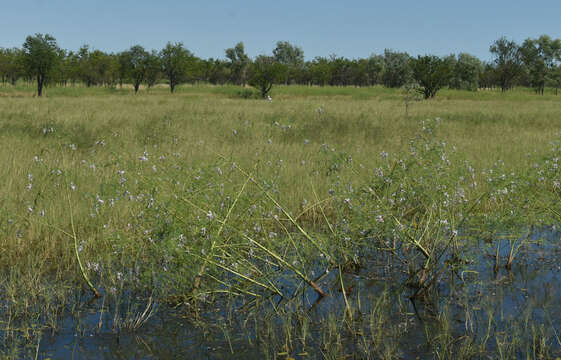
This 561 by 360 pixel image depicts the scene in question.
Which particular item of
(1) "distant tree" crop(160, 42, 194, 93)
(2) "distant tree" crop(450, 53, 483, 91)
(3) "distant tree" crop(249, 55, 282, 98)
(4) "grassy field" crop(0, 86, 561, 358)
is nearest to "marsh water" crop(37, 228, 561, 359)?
A: (4) "grassy field" crop(0, 86, 561, 358)

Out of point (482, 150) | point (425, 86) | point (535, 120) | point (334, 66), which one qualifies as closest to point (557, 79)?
point (334, 66)

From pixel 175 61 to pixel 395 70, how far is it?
41.7 metres

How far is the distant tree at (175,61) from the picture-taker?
219ft

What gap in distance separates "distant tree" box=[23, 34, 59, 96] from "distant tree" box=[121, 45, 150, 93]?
1671cm

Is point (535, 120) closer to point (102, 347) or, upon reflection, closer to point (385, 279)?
point (385, 279)

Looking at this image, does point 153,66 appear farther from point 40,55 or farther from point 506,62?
point 506,62

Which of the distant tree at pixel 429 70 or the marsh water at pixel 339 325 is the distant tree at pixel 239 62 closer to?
the distant tree at pixel 429 70

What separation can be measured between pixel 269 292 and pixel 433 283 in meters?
1.60

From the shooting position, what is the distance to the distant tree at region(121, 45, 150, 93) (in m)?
66.8

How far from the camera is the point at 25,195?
6.90 metres

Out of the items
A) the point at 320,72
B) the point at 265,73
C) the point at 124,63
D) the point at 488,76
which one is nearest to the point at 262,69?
the point at 265,73

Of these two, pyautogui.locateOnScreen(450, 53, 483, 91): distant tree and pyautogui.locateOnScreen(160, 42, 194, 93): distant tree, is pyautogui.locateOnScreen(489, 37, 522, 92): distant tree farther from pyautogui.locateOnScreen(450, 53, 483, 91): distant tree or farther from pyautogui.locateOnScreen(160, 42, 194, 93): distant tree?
pyautogui.locateOnScreen(160, 42, 194, 93): distant tree

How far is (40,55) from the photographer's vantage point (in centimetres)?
4841

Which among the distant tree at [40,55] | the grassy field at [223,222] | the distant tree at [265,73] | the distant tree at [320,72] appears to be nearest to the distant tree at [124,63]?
the distant tree at [40,55]
